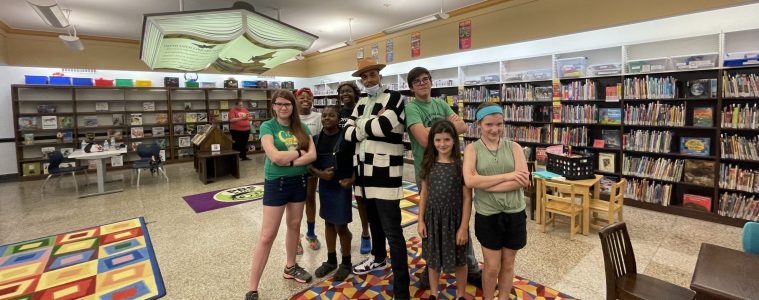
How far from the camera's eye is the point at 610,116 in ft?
15.4

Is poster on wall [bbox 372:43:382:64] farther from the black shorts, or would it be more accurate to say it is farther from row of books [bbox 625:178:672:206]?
the black shorts

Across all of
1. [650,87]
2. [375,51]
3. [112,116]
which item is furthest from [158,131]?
[650,87]

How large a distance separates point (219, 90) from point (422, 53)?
6306mm

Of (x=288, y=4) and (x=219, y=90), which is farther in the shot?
(x=219, y=90)

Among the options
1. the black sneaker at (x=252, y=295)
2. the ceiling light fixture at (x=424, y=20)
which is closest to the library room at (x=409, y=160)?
the black sneaker at (x=252, y=295)

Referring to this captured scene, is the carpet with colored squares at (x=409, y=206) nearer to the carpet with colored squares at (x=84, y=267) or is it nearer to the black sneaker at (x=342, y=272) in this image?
the black sneaker at (x=342, y=272)

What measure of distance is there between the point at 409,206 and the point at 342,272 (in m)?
2.19

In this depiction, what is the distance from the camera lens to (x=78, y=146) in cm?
796

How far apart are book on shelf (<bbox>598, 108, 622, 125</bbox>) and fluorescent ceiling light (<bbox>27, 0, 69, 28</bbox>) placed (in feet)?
24.0

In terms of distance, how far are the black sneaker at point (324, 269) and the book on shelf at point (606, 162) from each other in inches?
167

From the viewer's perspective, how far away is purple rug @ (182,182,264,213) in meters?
5.02

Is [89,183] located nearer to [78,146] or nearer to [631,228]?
[78,146]

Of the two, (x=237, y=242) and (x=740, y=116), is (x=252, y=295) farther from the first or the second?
(x=740, y=116)

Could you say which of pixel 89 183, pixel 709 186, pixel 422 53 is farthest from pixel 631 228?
pixel 89 183
